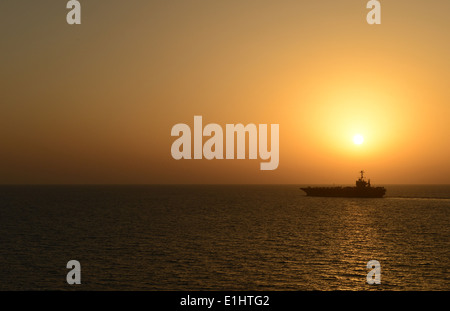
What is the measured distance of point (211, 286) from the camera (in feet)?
121

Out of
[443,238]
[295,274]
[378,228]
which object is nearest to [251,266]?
[295,274]

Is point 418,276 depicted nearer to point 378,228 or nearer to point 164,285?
point 164,285

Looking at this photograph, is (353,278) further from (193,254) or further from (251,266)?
(193,254)

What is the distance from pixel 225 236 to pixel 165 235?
9.56m

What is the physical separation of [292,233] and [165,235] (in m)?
20.7

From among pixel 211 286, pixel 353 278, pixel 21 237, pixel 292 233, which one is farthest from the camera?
pixel 292 233

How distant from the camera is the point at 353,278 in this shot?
39.9 meters

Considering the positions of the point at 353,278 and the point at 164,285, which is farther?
the point at 353,278
